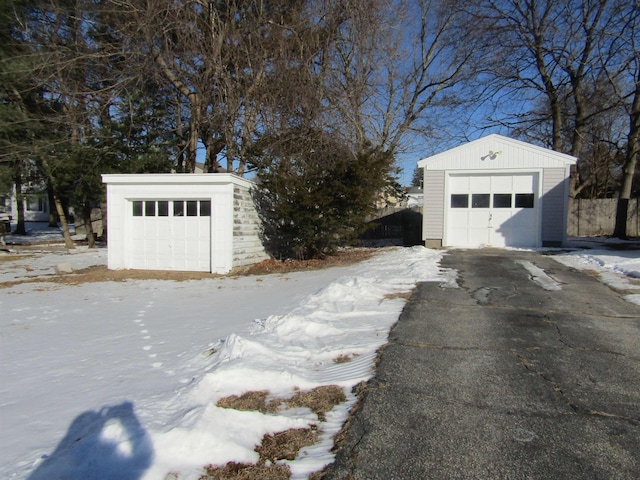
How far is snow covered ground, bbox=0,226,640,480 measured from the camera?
2.72 m

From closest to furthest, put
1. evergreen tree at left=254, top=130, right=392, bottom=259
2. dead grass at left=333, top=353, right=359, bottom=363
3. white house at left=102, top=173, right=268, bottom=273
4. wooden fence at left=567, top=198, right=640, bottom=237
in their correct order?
dead grass at left=333, top=353, right=359, bottom=363 → white house at left=102, top=173, right=268, bottom=273 → evergreen tree at left=254, top=130, right=392, bottom=259 → wooden fence at left=567, top=198, right=640, bottom=237

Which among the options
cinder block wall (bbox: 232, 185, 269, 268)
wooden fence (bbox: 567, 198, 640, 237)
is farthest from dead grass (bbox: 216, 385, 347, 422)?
wooden fence (bbox: 567, 198, 640, 237)

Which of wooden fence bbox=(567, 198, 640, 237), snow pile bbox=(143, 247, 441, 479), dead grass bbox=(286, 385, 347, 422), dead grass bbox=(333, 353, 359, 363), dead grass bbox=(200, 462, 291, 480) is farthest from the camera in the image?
wooden fence bbox=(567, 198, 640, 237)

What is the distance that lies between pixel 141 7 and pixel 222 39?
2.63 meters

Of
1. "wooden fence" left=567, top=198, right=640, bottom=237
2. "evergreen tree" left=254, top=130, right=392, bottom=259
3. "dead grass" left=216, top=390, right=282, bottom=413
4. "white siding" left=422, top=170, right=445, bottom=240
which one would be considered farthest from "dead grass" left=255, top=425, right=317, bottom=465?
"wooden fence" left=567, top=198, right=640, bottom=237

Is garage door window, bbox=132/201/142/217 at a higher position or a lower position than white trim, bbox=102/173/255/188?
lower

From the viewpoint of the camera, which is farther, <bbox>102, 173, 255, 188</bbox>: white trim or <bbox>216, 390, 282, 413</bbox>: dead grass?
<bbox>102, 173, 255, 188</bbox>: white trim

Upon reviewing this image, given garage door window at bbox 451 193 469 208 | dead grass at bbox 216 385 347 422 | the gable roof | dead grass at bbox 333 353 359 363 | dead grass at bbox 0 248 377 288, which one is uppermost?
the gable roof

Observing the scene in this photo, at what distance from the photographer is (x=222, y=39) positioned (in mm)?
14789

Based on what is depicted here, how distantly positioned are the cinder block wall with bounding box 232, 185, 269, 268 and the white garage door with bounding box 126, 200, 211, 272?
75 centimetres

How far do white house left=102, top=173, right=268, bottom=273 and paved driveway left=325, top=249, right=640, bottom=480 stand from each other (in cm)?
714


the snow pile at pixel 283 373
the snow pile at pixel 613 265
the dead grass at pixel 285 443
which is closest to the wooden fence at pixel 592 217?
the snow pile at pixel 613 265

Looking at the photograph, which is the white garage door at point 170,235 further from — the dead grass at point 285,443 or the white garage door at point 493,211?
the dead grass at point 285,443

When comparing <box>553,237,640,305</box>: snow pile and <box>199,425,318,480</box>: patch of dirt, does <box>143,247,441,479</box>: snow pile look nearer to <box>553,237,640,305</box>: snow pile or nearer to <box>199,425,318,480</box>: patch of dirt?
<box>199,425,318,480</box>: patch of dirt
